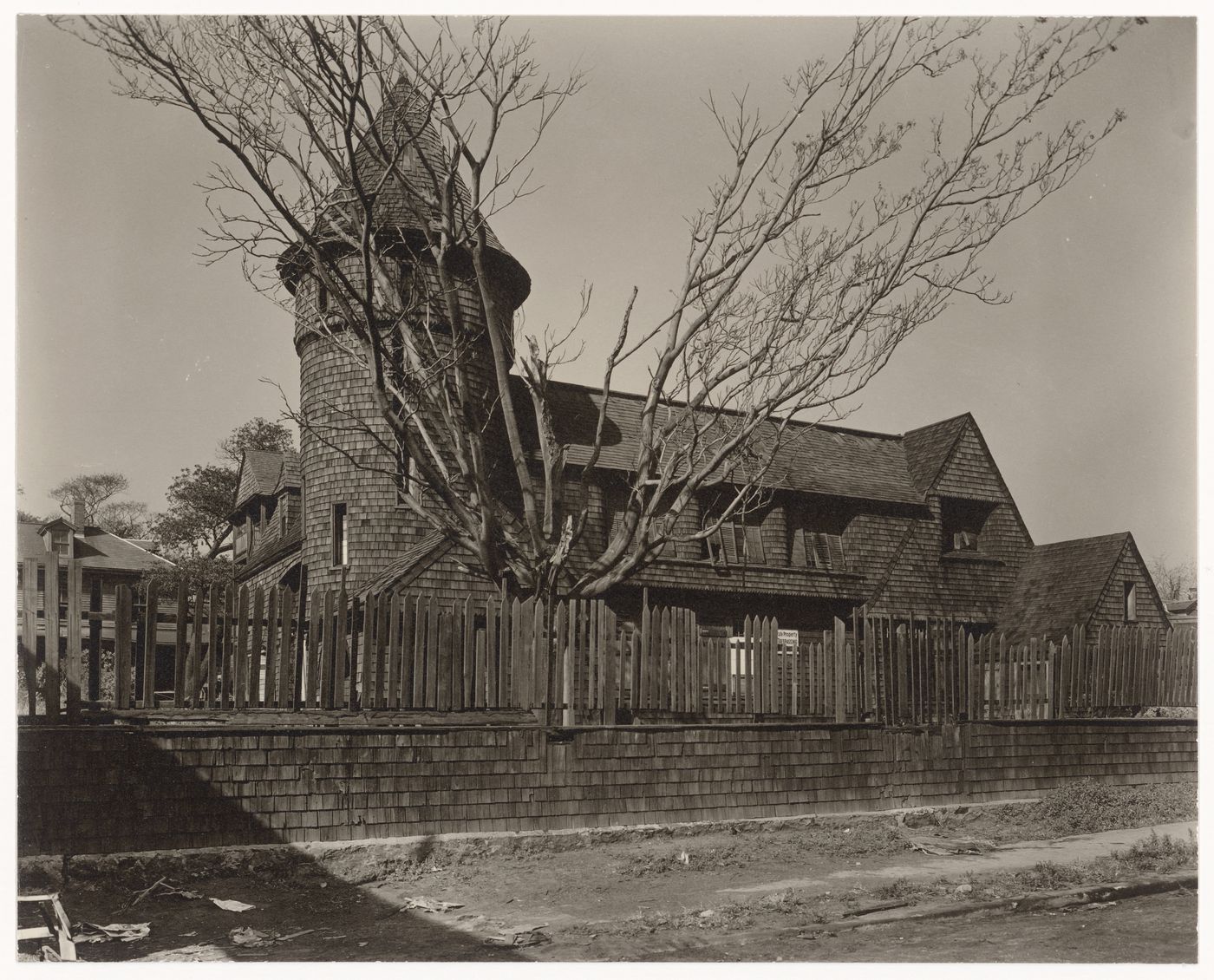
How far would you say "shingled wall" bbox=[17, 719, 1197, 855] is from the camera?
8.81 m

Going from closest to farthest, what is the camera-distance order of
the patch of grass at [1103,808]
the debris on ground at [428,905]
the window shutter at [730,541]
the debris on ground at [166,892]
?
the debris on ground at [428,905] → the debris on ground at [166,892] → the patch of grass at [1103,808] → the window shutter at [730,541]

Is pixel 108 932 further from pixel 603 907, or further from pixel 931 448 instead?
pixel 931 448

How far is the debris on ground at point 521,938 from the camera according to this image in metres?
7.17

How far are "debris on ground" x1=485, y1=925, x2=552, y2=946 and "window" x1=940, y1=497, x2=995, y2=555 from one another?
72.1 feet

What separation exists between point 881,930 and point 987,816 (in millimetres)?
6345

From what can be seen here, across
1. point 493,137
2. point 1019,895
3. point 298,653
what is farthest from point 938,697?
point 493,137

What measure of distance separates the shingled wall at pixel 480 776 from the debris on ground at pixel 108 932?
4.58 feet

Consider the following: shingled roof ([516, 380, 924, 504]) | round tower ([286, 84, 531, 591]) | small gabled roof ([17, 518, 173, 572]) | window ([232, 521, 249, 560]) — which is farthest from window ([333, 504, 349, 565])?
small gabled roof ([17, 518, 173, 572])

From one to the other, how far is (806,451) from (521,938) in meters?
21.0

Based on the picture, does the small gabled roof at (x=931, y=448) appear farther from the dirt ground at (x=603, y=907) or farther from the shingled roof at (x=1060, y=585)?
the dirt ground at (x=603, y=907)

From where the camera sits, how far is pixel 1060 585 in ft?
85.3

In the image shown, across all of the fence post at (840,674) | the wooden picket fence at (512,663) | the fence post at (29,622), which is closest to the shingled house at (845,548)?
the wooden picket fence at (512,663)

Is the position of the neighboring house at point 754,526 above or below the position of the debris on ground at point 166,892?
above

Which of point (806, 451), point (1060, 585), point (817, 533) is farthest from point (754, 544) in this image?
point (1060, 585)
